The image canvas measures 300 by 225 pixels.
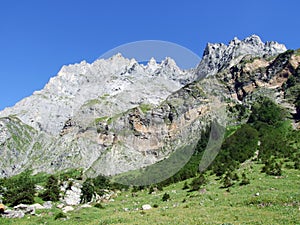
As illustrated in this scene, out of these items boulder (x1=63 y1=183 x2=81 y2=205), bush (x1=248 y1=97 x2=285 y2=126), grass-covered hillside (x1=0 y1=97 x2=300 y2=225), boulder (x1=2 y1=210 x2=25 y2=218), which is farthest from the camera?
bush (x1=248 y1=97 x2=285 y2=126)

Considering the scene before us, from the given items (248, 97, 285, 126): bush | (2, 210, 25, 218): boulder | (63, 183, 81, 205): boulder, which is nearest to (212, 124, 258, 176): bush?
(248, 97, 285, 126): bush

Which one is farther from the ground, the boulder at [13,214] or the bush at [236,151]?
the bush at [236,151]

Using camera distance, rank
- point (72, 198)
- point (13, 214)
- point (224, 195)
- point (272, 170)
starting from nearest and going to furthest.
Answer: point (13, 214), point (224, 195), point (272, 170), point (72, 198)

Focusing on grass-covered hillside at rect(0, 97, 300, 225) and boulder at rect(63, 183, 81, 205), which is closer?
grass-covered hillside at rect(0, 97, 300, 225)

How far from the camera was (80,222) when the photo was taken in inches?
1160

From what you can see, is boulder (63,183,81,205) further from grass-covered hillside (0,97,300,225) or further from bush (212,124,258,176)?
bush (212,124,258,176)

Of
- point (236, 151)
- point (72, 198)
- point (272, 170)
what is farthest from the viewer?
point (236, 151)

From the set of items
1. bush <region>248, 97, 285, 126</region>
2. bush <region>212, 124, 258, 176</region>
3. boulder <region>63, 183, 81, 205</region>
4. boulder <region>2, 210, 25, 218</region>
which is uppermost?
bush <region>248, 97, 285, 126</region>

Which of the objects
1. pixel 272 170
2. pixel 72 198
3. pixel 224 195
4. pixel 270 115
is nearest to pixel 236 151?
pixel 272 170

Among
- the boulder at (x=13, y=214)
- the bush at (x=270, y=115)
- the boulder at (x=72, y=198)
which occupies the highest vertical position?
the bush at (x=270, y=115)

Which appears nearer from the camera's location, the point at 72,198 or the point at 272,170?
the point at 272,170

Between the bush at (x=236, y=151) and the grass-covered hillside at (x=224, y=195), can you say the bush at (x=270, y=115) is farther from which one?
the bush at (x=236, y=151)

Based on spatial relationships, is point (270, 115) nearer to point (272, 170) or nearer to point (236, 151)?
point (236, 151)

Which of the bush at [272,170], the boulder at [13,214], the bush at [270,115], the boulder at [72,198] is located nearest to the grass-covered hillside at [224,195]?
the bush at [270,115]
